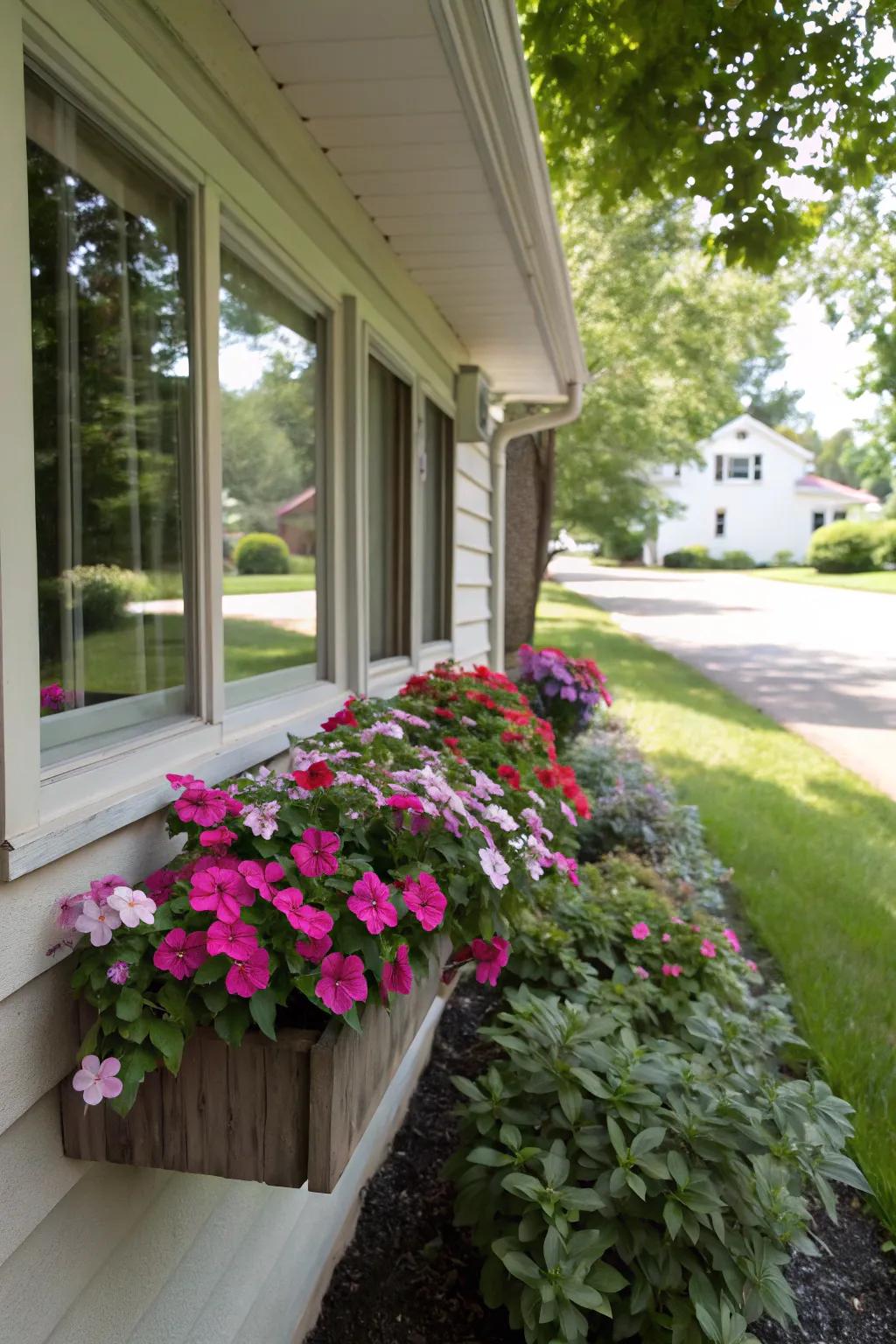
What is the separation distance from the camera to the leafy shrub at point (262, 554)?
2.91 m

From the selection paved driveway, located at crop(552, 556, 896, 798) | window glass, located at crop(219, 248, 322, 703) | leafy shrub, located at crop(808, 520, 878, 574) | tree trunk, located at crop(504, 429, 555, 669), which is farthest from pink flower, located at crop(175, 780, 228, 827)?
leafy shrub, located at crop(808, 520, 878, 574)

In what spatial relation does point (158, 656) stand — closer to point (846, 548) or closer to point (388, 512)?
point (388, 512)

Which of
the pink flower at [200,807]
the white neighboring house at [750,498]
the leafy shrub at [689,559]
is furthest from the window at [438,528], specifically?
the white neighboring house at [750,498]

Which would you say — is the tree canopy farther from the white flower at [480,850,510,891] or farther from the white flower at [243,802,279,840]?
the white flower at [243,802,279,840]

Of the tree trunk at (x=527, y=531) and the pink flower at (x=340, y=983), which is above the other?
the tree trunk at (x=527, y=531)

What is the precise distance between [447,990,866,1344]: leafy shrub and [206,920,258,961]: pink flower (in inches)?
40.4

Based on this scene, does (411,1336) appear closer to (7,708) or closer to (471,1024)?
(471,1024)

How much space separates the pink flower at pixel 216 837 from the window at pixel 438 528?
10.7 feet

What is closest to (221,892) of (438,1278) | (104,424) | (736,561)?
(104,424)

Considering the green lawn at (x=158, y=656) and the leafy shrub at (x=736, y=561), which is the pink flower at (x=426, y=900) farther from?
the leafy shrub at (x=736, y=561)

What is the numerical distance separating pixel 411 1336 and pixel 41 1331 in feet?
4.07

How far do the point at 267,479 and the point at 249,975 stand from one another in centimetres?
194

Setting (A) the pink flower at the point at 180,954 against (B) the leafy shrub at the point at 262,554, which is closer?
(A) the pink flower at the point at 180,954

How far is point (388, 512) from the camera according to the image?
13.1 ft
